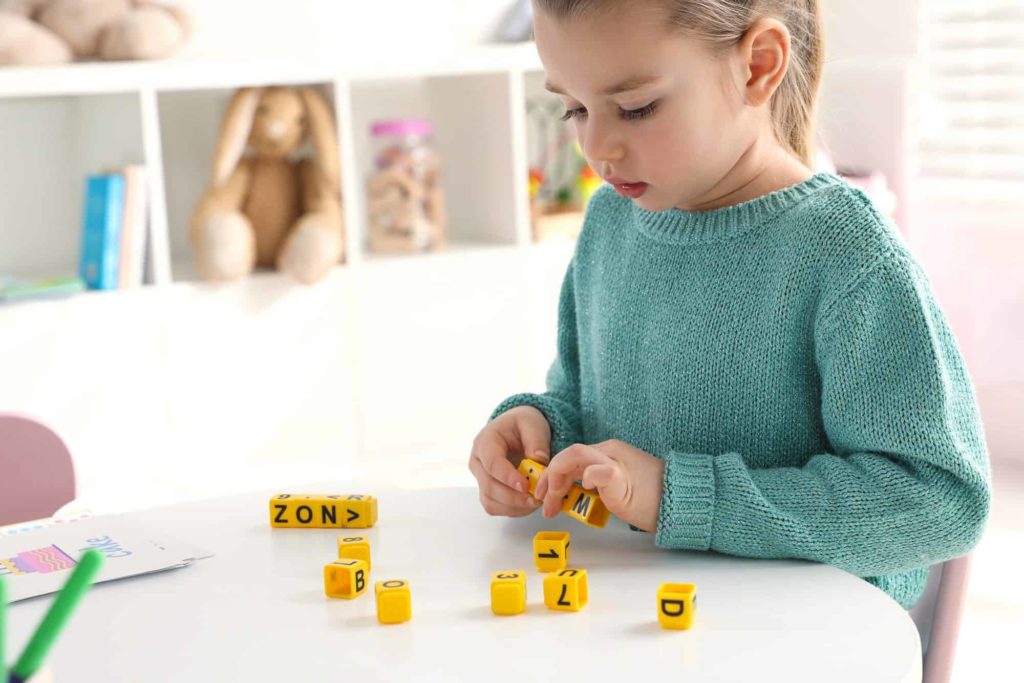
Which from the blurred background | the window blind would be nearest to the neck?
the blurred background

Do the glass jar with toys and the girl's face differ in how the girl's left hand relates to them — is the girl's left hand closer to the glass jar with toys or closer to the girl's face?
the girl's face

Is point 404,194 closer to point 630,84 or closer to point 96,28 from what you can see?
point 96,28

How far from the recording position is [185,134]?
2850 mm

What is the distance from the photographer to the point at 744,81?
1015 mm

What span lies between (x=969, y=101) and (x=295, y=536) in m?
2.37

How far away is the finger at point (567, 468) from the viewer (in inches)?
35.6

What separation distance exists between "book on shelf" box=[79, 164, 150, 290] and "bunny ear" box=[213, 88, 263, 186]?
0.55 feet

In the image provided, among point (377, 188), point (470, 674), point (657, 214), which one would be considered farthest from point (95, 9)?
point (470, 674)

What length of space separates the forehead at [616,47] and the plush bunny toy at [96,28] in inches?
68.3

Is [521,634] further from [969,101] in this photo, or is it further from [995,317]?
[969,101]

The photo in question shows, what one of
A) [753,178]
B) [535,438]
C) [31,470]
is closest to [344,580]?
[535,438]

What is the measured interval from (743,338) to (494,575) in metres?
0.31

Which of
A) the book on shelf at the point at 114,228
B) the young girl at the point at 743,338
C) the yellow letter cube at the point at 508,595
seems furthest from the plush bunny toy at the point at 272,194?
the yellow letter cube at the point at 508,595

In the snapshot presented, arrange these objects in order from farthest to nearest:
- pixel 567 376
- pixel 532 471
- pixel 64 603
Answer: pixel 567 376 → pixel 532 471 → pixel 64 603
